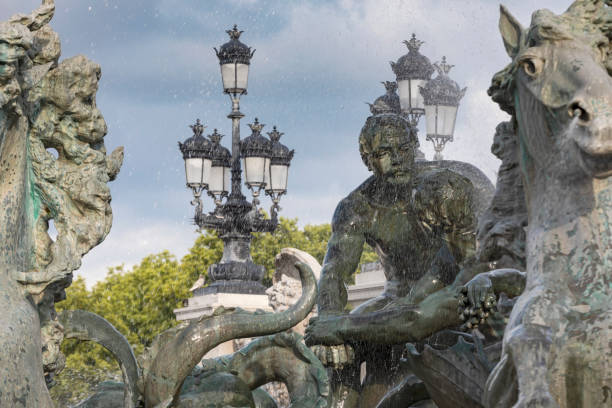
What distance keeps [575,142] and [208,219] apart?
12961 millimetres

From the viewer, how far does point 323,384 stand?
15.7 ft

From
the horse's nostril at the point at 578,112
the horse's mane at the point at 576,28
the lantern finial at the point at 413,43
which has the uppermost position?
the lantern finial at the point at 413,43

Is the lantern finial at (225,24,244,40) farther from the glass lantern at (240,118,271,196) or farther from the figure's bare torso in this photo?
the figure's bare torso

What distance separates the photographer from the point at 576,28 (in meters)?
3.42

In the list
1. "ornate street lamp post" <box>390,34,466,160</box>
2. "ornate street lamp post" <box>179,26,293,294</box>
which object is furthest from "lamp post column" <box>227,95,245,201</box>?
"ornate street lamp post" <box>390,34,466,160</box>

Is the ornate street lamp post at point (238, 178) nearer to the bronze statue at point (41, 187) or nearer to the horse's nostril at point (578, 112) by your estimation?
the bronze statue at point (41, 187)

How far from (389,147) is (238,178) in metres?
10.4

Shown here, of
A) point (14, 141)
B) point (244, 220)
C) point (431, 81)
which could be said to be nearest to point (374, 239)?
point (14, 141)

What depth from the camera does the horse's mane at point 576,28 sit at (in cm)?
338

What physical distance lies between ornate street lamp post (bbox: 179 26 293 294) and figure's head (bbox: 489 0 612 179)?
1193 centimetres

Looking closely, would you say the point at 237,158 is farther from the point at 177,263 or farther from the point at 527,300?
the point at 177,263

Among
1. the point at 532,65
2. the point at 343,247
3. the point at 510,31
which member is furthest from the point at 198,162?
the point at 532,65

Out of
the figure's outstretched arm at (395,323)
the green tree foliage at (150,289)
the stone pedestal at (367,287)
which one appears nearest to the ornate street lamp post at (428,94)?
the stone pedestal at (367,287)

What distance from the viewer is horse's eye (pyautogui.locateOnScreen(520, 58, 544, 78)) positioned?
3375mm
